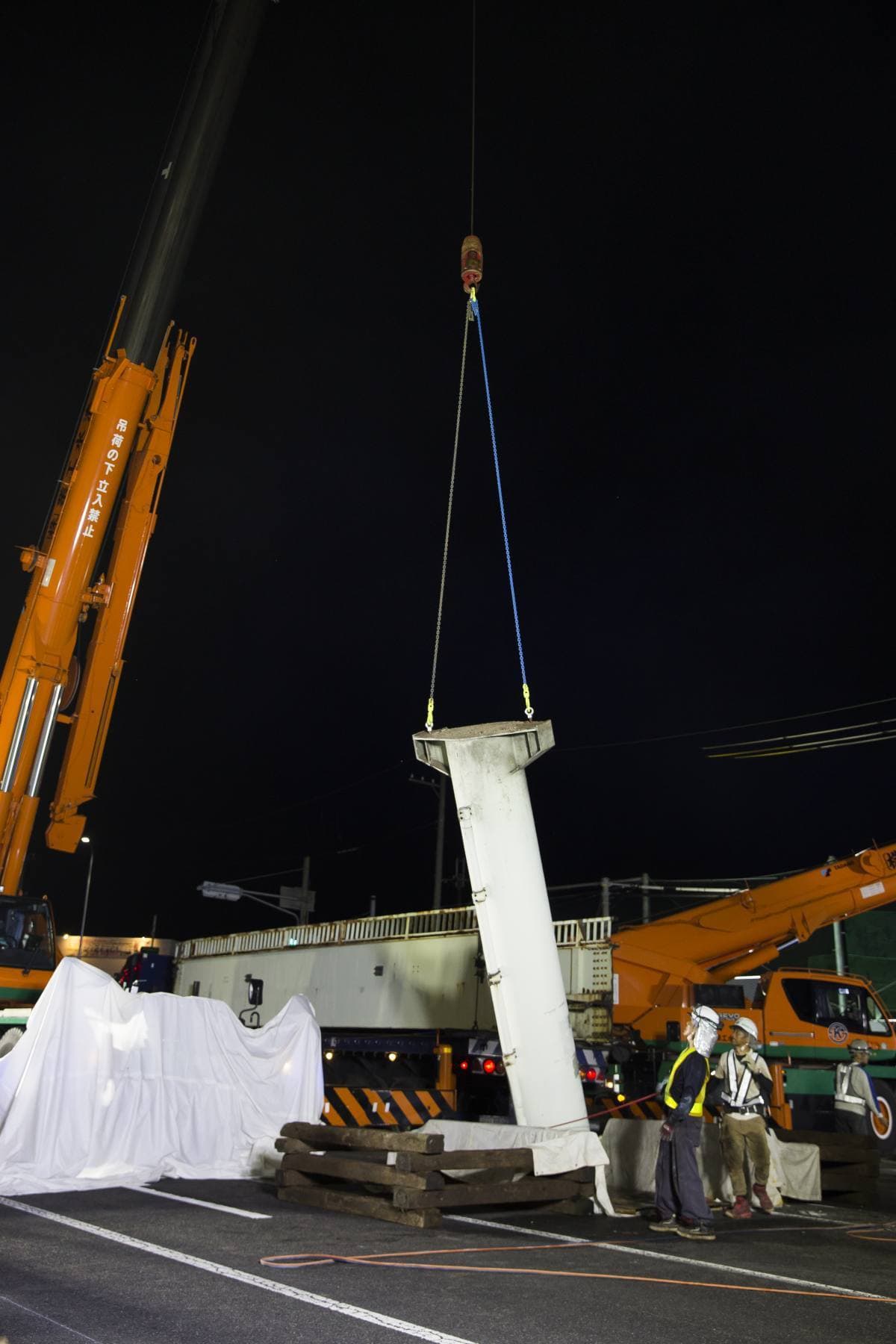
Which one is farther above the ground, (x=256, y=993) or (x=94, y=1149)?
(x=256, y=993)

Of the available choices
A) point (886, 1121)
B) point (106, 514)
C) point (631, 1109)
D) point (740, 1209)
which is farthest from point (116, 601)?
point (886, 1121)

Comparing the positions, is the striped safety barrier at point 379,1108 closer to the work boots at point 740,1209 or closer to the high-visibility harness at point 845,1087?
the work boots at point 740,1209

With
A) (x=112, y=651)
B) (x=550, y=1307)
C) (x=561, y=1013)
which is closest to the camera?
(x=550, y=1307)

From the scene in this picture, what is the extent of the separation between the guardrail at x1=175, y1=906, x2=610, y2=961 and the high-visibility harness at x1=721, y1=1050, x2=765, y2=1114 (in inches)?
159

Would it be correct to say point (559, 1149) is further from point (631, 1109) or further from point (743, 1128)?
point (631, 1109)

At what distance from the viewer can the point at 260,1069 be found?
11.9 m

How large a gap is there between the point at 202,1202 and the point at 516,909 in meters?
3.91

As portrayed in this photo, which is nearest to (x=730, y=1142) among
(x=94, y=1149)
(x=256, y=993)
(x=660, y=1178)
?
(x=660, y=1178)

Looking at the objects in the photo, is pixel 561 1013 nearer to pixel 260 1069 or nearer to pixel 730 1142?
pixel 730 1142

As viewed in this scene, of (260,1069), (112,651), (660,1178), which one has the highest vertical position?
(112,651)

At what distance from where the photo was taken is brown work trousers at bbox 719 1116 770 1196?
1014cm

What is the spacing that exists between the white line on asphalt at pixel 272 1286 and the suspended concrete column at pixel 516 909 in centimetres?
430

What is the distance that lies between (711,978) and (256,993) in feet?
23.4

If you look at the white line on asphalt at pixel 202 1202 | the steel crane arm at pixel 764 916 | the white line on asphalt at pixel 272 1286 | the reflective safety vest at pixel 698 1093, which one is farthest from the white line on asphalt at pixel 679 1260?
the steel crane arm at pixel 764 916
